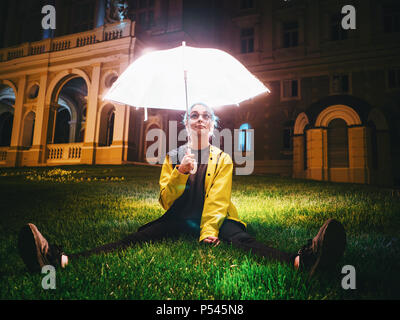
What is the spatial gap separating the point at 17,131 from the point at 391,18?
2652 centimetres

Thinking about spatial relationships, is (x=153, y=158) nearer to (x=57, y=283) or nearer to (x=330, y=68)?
(x=330, y=68)

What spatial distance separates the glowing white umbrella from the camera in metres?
3.50

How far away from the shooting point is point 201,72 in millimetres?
3609

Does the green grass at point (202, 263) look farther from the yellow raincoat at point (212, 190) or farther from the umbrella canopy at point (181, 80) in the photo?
the umbrella canopy at point (181, 80)

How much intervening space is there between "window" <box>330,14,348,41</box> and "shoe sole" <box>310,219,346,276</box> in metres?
21.0

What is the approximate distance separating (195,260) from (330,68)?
19689mm

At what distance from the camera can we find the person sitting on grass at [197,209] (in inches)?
91.1

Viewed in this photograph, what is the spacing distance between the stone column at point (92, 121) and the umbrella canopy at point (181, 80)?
536 inches

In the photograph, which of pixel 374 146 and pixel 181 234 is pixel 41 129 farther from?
pixel 374 146

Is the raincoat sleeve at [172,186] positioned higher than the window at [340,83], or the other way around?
the window at [340,83]

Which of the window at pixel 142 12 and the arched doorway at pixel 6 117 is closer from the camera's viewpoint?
the window at pixel 142 12

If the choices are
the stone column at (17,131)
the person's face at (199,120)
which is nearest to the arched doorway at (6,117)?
the stone column at (17,131)

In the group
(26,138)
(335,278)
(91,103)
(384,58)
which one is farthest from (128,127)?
(384,58)

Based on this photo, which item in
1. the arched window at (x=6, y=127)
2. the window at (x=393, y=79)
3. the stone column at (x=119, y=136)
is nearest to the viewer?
the stone column at (x=119, y=136)
